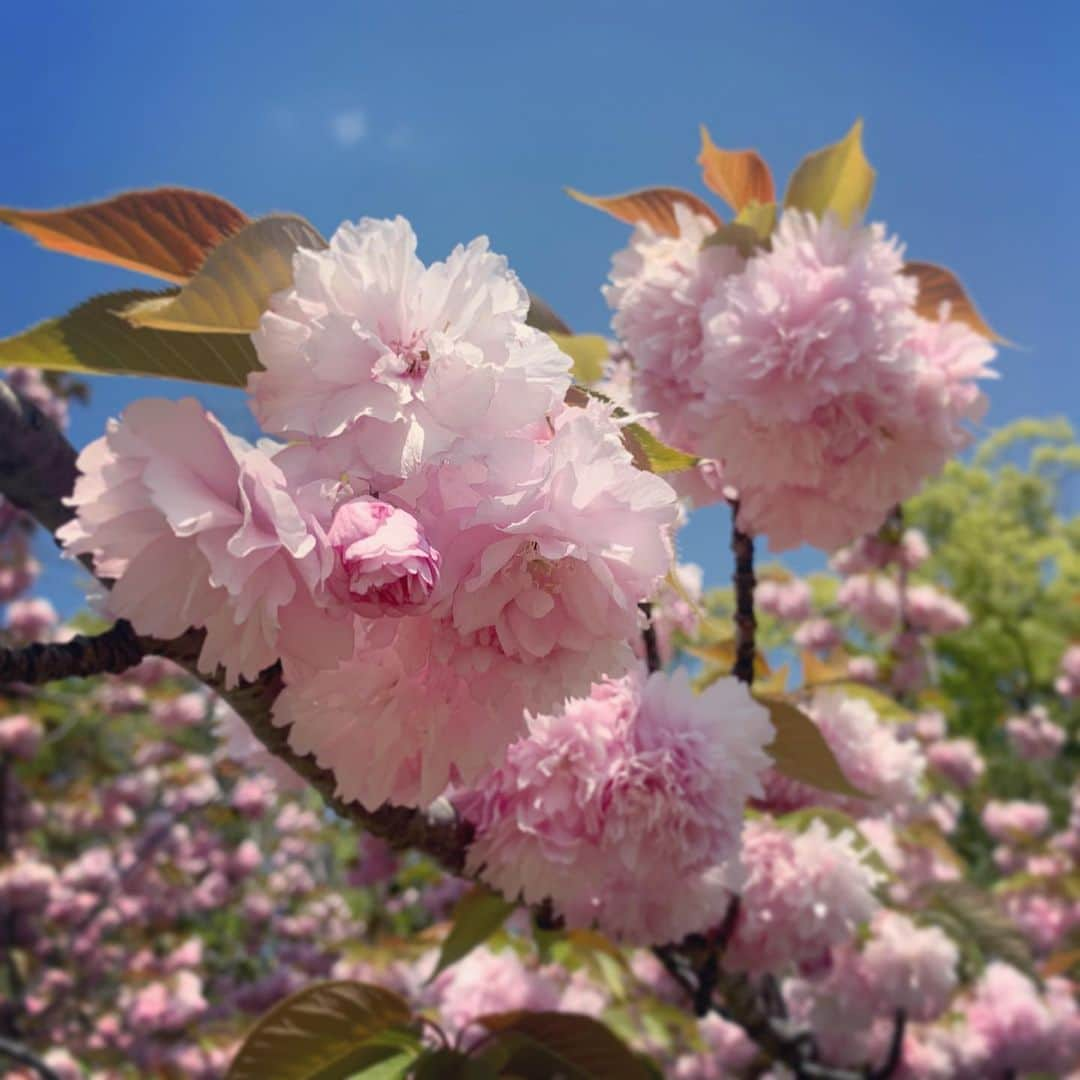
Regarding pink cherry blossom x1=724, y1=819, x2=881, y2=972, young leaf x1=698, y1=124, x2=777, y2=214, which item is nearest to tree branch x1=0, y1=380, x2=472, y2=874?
pink cherry blossom x1=724, y1=819, x2=881, y2=972

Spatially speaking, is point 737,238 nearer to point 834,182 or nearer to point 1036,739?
point 834,182

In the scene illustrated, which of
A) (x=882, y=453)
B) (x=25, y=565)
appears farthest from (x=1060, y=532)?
(x=882, y=453)

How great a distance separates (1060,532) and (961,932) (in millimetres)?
15392

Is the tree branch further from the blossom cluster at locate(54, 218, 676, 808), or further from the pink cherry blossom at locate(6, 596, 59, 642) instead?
the pink cherry blossom at locate(6, 596, 59, 642)

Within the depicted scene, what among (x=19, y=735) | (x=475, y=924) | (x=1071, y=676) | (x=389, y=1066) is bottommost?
(x=389, y=1066)

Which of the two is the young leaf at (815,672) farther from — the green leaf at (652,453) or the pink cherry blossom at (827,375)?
the green leaf at (652,453)

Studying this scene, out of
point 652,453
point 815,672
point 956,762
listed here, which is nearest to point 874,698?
point 815,672

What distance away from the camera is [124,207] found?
602 mm

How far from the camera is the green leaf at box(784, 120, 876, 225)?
3.99ft

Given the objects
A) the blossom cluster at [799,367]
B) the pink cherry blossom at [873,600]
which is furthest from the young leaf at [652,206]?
the pink cherry blossom at [873,600]

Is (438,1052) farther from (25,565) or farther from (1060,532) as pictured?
(1060,532)

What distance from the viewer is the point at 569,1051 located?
1063 millimetres

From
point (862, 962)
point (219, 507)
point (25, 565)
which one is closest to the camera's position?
point (219, 507)

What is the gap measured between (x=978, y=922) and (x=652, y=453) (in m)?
1.91
